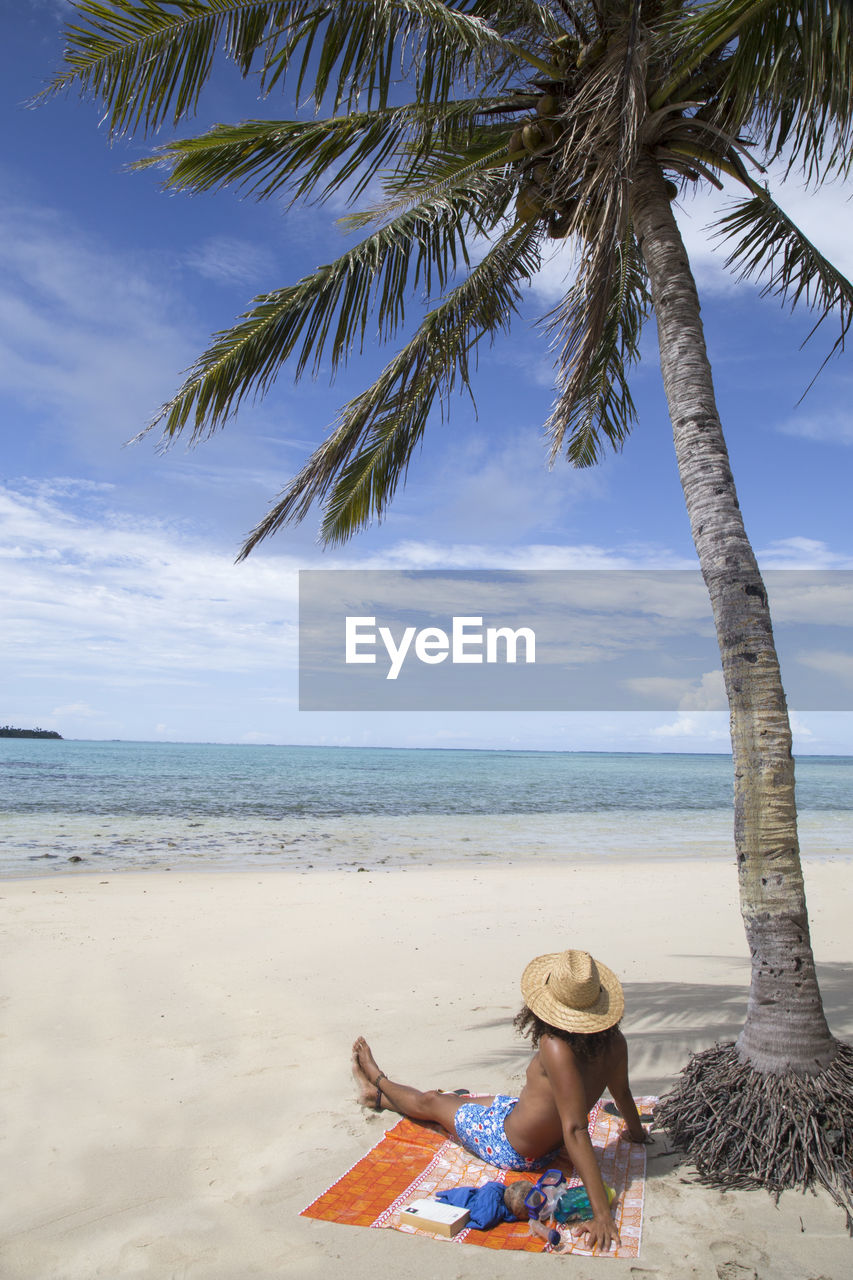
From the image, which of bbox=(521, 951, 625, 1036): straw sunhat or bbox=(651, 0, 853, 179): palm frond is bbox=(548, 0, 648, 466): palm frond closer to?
Answer: bbox=(651, 0, 853, 179): palm frond

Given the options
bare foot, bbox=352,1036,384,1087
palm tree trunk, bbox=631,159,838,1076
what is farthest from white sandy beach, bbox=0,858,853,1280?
palm tree trunk, bbox=631,159,838,1076

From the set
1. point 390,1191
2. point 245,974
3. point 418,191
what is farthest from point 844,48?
point 245,974

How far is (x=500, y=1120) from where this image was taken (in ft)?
11.3

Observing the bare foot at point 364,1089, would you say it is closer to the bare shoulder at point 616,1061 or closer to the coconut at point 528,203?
the bare shoulder at point 616,1061

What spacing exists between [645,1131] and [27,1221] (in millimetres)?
2487

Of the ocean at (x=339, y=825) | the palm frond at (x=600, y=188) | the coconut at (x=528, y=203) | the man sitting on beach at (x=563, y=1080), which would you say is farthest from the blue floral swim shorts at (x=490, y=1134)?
the ocean at (x=339, y=825)

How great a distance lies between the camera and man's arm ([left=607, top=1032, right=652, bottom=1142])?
10.9 ft

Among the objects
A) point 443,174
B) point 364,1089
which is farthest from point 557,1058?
point 443,174

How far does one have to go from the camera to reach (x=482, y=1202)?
3068mm

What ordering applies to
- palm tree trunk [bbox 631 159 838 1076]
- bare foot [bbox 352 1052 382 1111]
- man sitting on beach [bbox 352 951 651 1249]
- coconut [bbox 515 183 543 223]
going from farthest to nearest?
coconut [bbox 515 183 543 223] < bare foot [bbox 352 1052 382 1111] < palm tree trunk [bbox 631 159 838 1076] < man sitting on beach [bbox 352 951 651 1249]

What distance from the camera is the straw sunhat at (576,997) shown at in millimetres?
3197

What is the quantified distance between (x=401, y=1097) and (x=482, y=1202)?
938 millimetres

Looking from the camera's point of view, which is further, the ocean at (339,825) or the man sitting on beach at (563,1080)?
the ocean at (339,825)

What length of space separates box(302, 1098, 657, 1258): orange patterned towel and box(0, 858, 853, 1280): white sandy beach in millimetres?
66
